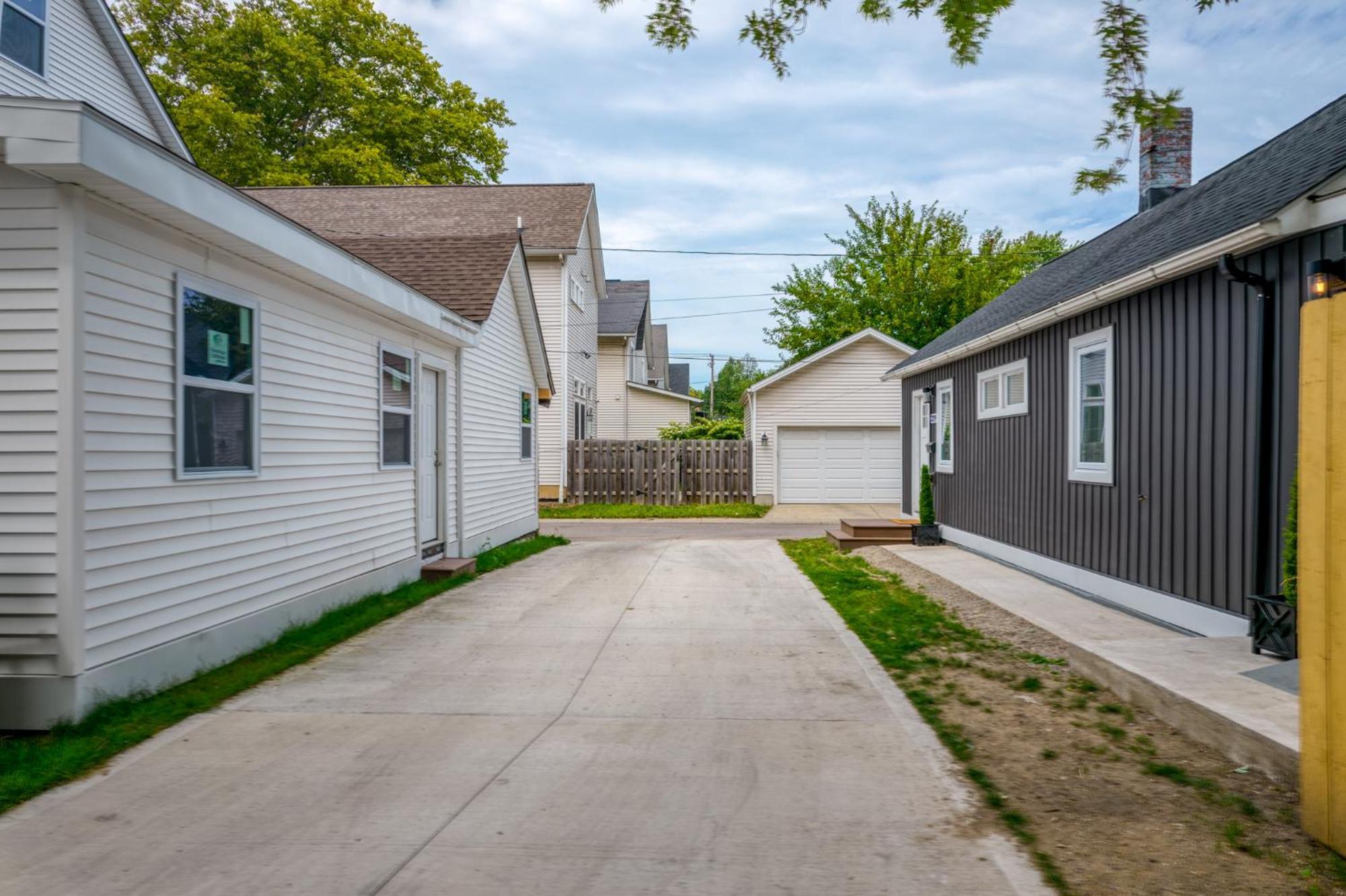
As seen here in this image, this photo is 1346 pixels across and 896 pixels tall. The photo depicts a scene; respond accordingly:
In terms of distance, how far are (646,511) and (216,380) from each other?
16.5 m

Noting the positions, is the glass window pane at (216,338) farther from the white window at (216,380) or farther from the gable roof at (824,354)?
the gable roof at (824,354)

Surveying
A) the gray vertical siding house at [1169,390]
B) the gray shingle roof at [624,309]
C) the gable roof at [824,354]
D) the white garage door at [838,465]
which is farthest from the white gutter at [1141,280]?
the gray shingle roof at [624,309]

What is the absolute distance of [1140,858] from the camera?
3105 millimetres

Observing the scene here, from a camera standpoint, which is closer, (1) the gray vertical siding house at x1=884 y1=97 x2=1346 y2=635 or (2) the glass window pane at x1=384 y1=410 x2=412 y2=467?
(1) the gray vertical siding house at x1=884 y1=97 x2=1346 y2=635

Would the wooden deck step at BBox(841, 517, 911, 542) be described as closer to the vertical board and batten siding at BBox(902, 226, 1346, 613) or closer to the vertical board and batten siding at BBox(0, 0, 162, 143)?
the vertical board and batten siding at BBox(902, 226, 1346, 613)

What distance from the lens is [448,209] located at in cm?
2486

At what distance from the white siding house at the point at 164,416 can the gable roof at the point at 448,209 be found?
1580cm

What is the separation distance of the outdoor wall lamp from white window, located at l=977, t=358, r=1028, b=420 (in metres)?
6.16

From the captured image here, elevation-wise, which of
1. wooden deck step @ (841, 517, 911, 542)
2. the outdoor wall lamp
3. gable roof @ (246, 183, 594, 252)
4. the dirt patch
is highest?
gable roof @ (246, 183, 594, 252)

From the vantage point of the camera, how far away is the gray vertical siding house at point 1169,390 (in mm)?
5664

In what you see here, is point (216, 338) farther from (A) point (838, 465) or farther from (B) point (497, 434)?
(A) point (838, 465)

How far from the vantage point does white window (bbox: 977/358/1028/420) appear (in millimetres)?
10539

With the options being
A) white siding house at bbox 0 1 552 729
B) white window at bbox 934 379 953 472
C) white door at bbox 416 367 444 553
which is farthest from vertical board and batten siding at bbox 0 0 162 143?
white window at bbox 934 379 953 472

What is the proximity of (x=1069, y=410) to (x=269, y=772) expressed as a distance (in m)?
8.00
